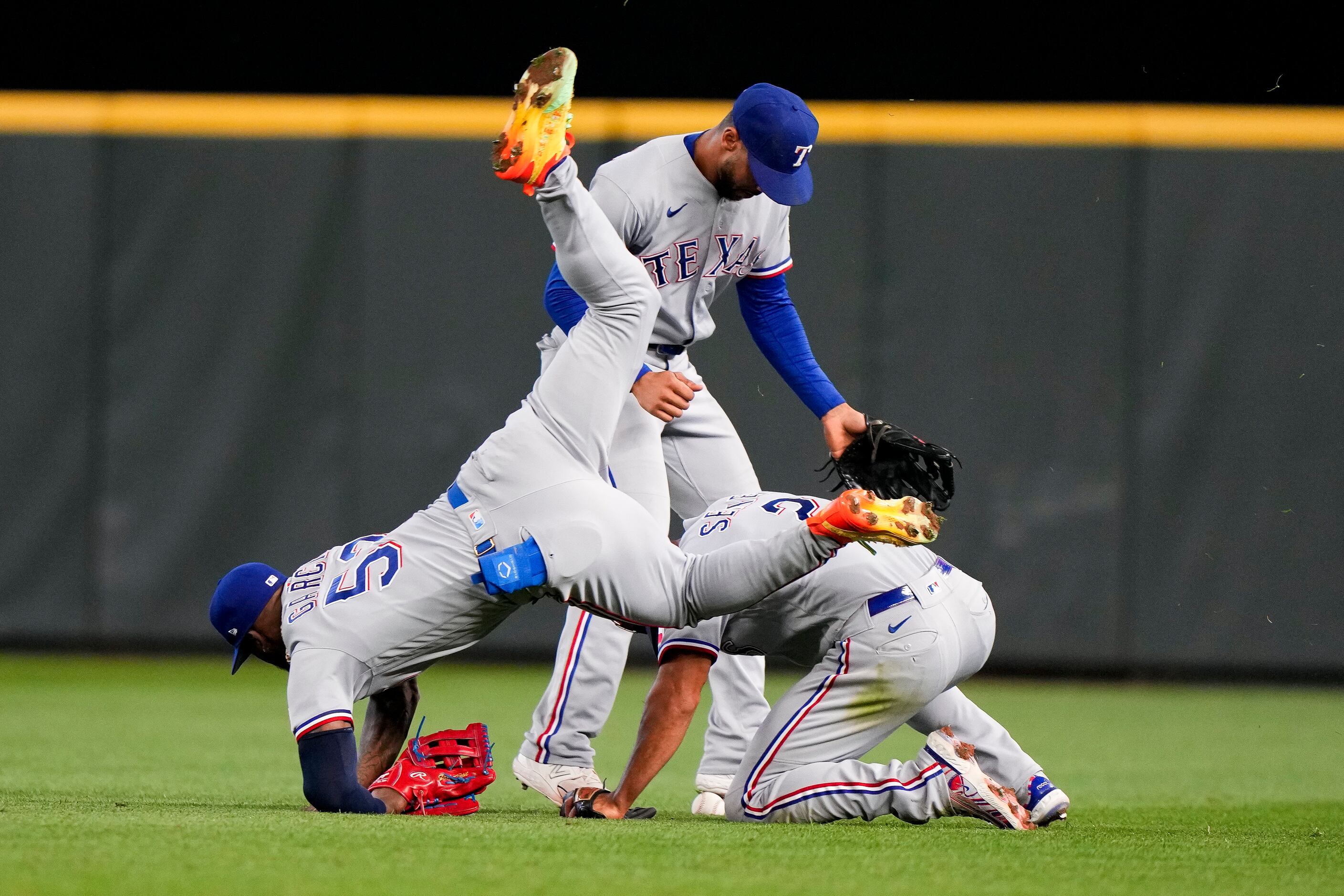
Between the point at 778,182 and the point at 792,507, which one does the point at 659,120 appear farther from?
the point at 792,507

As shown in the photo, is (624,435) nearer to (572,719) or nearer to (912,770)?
(572,719)

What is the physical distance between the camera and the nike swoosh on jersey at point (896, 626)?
3348 millimetres

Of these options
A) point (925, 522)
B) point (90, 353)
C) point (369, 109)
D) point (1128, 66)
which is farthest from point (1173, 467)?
point (90, 353)

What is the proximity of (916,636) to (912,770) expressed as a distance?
0.91 ft

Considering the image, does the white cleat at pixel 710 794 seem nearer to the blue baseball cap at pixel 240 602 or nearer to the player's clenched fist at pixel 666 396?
the player's clenched fist at pixel 666 396

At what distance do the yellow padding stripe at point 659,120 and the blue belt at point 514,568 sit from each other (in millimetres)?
4091

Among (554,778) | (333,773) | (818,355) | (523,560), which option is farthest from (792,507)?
(818,355)

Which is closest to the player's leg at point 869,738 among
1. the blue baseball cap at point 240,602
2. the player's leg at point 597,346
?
the player's leg at point 597,346

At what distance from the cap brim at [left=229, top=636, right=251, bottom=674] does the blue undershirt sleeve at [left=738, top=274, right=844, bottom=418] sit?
1.52m

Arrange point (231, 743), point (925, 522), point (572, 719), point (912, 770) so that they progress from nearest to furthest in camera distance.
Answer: point (925, 522) < point (912, 770) < point (572, 719) < point (231, 743)

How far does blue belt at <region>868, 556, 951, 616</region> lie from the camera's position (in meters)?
3.38

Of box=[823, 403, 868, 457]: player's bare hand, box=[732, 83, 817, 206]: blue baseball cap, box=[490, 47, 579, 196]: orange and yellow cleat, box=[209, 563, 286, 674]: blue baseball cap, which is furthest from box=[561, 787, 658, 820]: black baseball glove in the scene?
box=[732, 83, 817, 206]: blue baseball cap

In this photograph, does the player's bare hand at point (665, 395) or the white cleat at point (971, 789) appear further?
the player's bare hand at point (665, 395)

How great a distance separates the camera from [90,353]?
23.9ft
